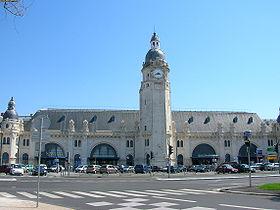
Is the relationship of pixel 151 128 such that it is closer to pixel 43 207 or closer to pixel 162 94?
pixel 162 94

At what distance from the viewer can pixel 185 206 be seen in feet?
50.4

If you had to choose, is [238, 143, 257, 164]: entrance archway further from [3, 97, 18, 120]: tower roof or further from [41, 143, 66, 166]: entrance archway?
[3, 97, 18, 120]: tower roof

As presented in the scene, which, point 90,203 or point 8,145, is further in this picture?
point 8,145

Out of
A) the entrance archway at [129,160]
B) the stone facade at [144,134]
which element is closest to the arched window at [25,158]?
the stone facade at [144,134]

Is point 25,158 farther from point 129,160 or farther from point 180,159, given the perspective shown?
point 180,159

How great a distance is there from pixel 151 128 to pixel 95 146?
53.6ft

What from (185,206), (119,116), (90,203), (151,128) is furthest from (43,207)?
(119,116)

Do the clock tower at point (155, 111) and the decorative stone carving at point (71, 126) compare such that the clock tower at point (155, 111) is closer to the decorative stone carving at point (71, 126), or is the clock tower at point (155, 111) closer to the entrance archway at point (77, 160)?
the entrance archway at point (77, 160)

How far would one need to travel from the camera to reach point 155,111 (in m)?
93.3

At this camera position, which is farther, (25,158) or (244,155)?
(244,155)

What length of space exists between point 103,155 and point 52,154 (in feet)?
42.5

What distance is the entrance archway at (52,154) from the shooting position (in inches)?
3844

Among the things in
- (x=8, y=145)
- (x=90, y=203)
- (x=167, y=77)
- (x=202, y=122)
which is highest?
(x=167, y=77)

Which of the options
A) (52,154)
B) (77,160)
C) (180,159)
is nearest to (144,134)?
(180,159)
